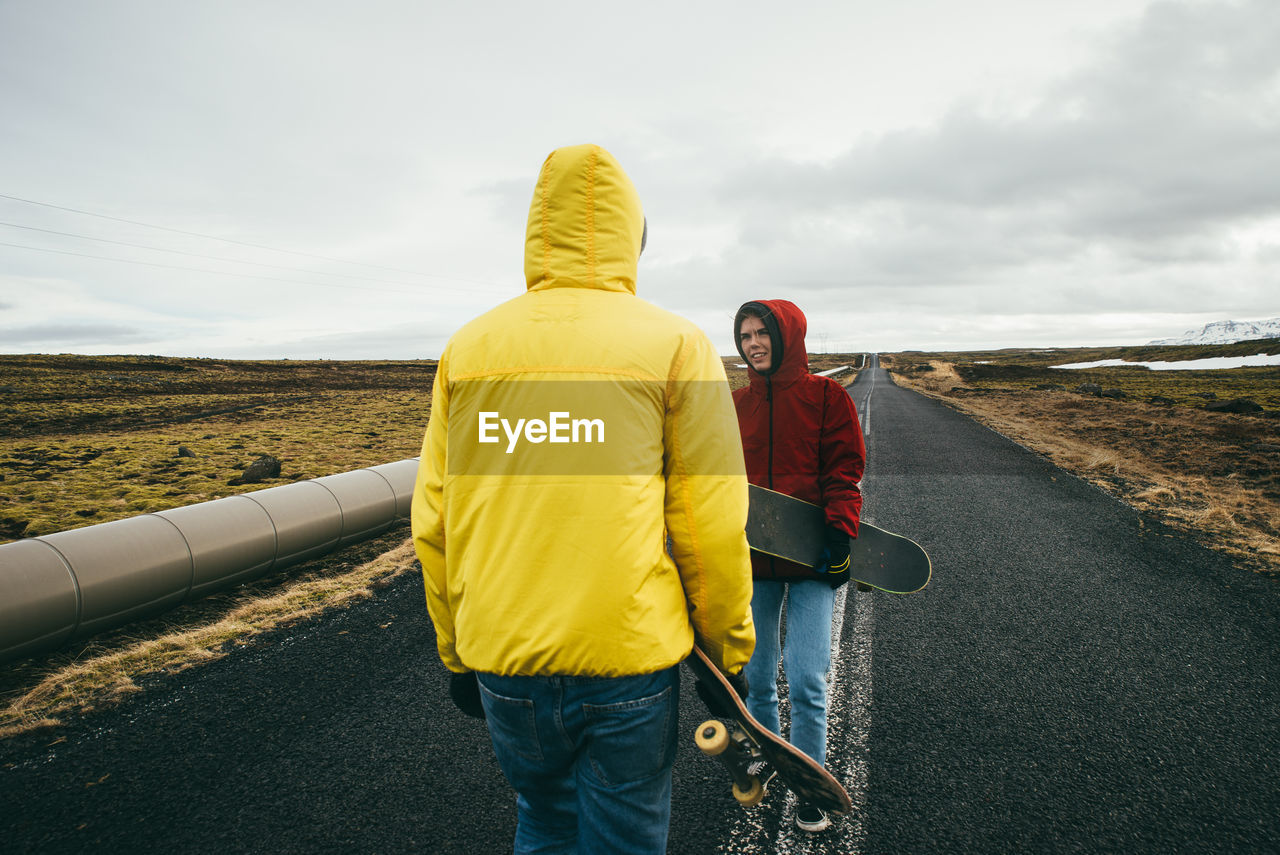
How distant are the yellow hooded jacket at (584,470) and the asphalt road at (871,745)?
166 centimetres

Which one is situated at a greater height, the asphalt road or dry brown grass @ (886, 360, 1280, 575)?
dry brown grass @ (886, 360, 1280, 575)

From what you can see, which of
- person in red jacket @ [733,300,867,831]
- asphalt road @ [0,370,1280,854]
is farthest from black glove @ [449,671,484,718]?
person in red jacket @ [733,300,867,831]

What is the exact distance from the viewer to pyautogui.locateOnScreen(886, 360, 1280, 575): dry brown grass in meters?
6.70

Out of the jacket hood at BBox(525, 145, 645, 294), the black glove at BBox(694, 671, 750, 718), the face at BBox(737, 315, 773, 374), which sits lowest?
the black glove at BBox(694, 671, 750, 718)

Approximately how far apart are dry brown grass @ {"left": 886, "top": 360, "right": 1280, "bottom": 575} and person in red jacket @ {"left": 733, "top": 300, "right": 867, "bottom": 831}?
5687 millimetres

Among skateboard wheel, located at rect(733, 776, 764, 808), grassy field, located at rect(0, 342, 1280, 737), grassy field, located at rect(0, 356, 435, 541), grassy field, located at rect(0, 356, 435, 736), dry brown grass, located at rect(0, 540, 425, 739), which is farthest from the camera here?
grassy field, located at rect(0, 356, 435, 541)

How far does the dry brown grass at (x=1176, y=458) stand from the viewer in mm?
6695

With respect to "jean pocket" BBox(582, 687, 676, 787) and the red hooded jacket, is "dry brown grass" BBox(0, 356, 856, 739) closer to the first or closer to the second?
"jean pocket" BBox(582, 687, 676, 787)

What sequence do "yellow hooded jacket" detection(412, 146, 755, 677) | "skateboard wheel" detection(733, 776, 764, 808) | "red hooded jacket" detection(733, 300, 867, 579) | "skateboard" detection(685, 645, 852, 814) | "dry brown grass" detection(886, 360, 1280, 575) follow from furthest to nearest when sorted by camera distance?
"dry brown grass" detection(886, 360, 1280, 575)
"red hooded jacket" detection(733, 300, 867, 579)
"skateboard wheel" detection(733, 776, 764, 808)
"skateboard" detection(685, 645, 852, 814)
"yellow hooded jacket" detection(412, 146, 755, 677)

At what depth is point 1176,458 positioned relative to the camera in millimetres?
10844

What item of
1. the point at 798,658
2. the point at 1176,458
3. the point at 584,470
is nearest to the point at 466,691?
the point at 584,470

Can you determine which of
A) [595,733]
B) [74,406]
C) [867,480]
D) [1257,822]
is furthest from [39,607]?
[74,406]

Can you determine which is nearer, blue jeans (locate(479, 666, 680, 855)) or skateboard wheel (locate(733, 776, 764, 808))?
blue jeans (locate(479, 666, 680, 855))

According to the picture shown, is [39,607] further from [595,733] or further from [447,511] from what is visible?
[595,733]
